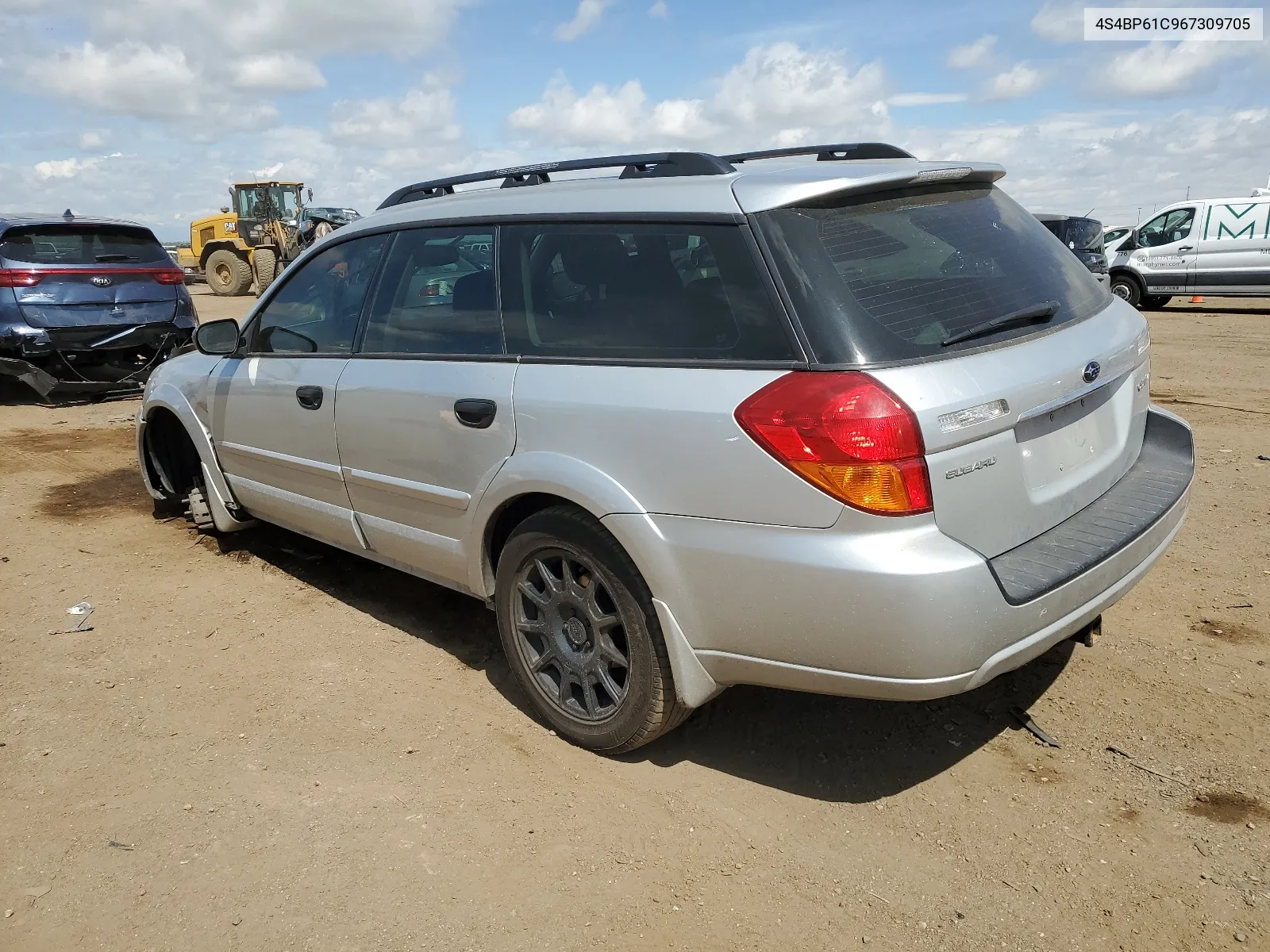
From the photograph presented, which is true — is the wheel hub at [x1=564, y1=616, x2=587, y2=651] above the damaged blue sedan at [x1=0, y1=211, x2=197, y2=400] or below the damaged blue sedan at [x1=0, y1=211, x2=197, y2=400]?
below

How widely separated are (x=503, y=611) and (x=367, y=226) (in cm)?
176

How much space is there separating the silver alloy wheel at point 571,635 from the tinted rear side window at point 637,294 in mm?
684

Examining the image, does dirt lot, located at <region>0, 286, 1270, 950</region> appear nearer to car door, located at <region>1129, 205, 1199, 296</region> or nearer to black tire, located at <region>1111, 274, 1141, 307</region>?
car door, located at <region>1129, 205, 1199, 296</region>

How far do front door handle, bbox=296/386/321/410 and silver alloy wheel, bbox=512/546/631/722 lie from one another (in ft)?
4.25

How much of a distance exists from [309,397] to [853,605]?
8.27 ft

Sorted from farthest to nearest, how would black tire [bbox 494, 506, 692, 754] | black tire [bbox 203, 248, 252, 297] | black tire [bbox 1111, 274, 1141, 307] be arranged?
black tire [bbox 203, 248, 252, 297]
black tire [bbox 1111, 274, 1141, 307]
black tire [bbox 494, 506, 692, 754]

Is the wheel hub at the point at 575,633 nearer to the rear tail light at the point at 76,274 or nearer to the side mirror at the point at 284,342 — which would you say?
the side mirror at the point at 284,342

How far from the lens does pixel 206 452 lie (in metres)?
Result: 4.92

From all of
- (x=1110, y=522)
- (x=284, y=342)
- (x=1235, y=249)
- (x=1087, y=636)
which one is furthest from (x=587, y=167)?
(x=1235, y=249)

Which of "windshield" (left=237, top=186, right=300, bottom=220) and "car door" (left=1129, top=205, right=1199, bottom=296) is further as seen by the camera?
"windshield" (left=237, top=186, right=300, bottom=220)

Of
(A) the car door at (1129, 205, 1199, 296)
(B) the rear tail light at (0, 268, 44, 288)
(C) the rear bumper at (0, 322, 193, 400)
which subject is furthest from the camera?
(A) the car door at (1129, 205, 1199, 296)

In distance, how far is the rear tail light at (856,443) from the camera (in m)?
2.40

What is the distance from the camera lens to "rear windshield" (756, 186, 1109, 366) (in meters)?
2.54

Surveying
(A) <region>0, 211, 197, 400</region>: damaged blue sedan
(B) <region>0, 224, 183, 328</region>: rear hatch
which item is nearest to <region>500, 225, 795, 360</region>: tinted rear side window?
(A) <region>0, 211, 197, 400</region>: damaged blue sedan
